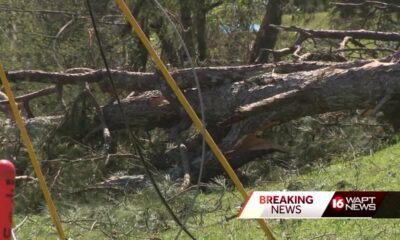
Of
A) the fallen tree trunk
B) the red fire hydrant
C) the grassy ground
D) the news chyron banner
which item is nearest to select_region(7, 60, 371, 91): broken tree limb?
the fallen tree trunk

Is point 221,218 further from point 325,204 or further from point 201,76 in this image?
point 201,76

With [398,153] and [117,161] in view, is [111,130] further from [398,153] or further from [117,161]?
[398,153]

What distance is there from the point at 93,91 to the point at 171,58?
53.0 inches

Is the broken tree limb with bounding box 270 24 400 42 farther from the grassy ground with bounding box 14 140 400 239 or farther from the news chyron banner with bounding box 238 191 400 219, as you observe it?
the news chyron banner with bounding box 238 191 400 219

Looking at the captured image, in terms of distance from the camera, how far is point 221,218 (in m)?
5.13

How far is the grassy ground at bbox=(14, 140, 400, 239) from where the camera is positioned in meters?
4.38

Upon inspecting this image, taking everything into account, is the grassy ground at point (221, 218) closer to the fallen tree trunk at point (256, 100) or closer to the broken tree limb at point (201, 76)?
the fallen tree trunk at point (256, 100)

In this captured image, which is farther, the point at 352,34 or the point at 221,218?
the point at 352,34

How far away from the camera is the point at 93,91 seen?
7.43m

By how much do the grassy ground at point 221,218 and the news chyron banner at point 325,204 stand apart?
1.27 ft

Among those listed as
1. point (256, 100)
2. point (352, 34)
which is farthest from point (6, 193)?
point (352, 34)

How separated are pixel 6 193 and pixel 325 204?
1576 mm

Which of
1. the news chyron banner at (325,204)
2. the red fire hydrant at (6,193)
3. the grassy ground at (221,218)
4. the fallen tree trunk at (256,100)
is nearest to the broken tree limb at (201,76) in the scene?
the fallen tree trunk at (256,100)

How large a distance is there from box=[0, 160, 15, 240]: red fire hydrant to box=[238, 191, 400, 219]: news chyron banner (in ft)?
Answer: 4.59
